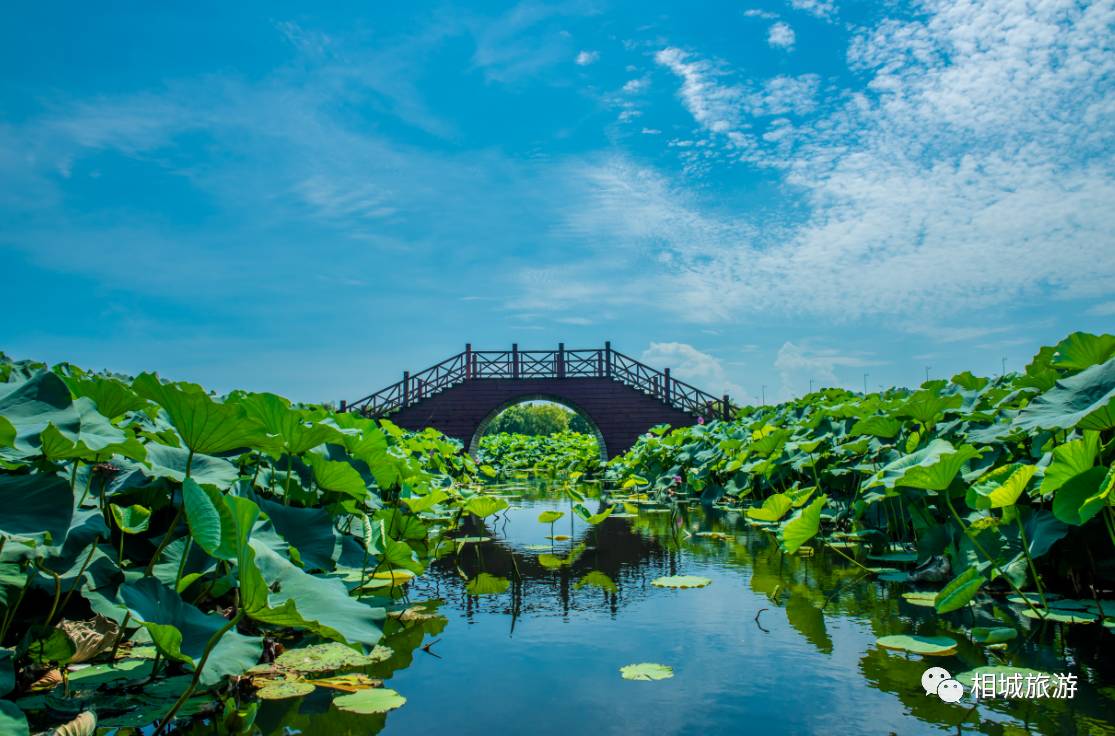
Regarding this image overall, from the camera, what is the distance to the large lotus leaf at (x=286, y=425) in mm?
2412

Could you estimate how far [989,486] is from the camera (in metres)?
2.62

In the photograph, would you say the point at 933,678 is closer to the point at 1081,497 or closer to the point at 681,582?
the point at 1081,497

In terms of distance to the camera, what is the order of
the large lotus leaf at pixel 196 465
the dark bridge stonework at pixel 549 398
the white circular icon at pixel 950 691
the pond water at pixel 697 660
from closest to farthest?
the pond water at pixel 697 660
the white circular icon at pixel 950 691
the large lotus leaf at pixel 196 465
the dark bridge stonework at pixel 549 398

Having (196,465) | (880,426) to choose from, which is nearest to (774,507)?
(880,426)

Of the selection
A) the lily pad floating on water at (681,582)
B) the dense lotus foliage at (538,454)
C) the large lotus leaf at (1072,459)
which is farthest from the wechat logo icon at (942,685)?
the dense lotus foliage at (538,454)

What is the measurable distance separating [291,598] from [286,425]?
3.92 feet

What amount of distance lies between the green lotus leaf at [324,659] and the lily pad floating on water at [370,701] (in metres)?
0.26

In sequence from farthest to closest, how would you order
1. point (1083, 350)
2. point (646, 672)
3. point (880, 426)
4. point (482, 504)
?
point (880, 426) → point (482, 504) → point (1083, 350) → point (646, 672)

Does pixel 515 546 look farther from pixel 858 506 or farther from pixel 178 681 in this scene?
pixel 178 681

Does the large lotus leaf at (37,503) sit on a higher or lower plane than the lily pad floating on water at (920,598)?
higher

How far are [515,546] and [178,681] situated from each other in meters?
3.16

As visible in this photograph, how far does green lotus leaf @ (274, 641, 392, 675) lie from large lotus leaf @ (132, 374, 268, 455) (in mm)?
756

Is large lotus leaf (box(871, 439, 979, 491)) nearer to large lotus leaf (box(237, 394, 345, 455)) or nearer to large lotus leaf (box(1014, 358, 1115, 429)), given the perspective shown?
large lotus leaf (box(1014, 358, 1115, 429))

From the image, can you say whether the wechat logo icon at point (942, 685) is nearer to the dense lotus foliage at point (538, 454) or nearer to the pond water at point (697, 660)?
the pond water at point (697, 660)
